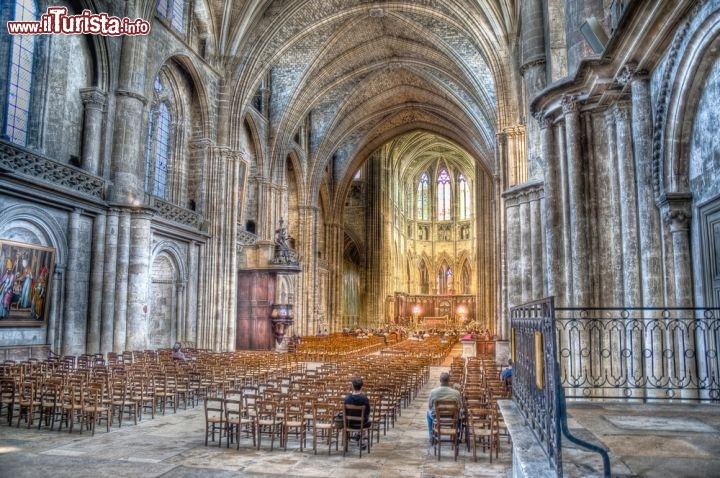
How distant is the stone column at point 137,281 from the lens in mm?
18438

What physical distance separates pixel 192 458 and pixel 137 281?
12657 mm

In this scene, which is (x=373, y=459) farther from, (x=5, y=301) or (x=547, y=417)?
(x=5, y=301)

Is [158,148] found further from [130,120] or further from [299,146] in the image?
[299,146]

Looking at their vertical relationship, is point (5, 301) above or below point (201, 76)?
below

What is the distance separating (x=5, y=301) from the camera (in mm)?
14359

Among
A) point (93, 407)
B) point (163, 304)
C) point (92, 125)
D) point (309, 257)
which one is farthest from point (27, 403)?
point (309, 257)

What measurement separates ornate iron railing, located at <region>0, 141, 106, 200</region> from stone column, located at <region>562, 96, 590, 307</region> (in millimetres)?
12934

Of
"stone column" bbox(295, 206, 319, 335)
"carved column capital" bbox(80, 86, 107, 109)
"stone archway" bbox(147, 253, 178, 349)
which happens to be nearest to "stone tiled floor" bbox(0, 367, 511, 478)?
"carved column capital" bbox(80, 86, 107, 109)

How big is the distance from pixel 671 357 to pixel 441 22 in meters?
25.8

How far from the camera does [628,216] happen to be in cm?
871

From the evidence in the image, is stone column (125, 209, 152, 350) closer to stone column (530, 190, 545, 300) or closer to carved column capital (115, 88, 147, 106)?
carved column capital (115, 88, 147, 106)

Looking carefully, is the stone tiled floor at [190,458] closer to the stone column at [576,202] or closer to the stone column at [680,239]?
the stone column at [576,202]

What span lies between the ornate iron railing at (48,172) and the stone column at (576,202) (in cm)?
1293

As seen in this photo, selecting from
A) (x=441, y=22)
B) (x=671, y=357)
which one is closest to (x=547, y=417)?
(x=671, y=357)
